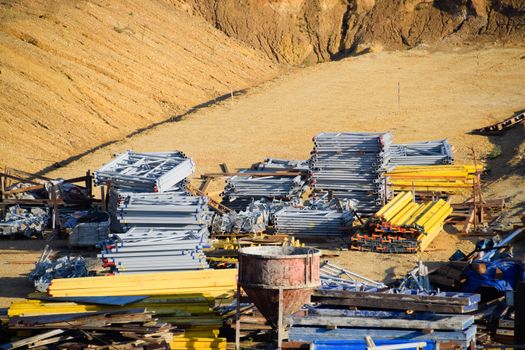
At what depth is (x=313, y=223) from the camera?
85.8 ft

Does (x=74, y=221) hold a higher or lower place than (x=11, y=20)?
lower

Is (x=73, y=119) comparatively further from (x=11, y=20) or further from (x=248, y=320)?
(x=248, y=320)

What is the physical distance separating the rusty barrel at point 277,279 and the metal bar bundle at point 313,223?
33.6 feet

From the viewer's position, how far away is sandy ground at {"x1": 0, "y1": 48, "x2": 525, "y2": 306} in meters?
37.7

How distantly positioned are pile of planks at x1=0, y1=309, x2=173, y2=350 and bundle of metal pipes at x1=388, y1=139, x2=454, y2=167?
17470mm

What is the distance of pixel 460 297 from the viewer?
16.1m

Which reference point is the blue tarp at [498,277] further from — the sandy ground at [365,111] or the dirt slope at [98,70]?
the dirt slope at [98,70]

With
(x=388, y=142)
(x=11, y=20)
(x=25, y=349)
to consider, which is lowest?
(x=25, y=349)

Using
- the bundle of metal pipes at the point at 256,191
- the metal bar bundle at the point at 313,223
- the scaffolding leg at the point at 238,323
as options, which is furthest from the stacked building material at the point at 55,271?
the bundle of metal pipes at the point at 256,191

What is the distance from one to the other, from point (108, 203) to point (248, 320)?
31.9 ft

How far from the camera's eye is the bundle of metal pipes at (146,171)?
25266mm

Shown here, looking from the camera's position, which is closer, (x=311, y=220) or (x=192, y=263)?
(x=192, y=263)

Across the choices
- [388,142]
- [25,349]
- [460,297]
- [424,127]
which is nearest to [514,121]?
[424,127]

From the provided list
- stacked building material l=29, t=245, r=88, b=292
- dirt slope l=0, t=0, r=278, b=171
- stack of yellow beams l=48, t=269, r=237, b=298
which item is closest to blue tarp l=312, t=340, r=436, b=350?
stack of yellow beams l=48, t=269, r=237, b=298
